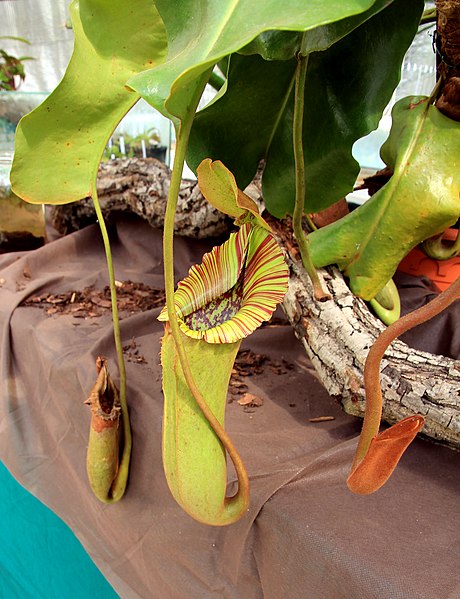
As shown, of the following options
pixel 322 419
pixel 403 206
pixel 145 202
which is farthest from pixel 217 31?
pixel 145 202

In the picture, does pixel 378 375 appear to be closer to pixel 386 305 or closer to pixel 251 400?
pixel 251 400

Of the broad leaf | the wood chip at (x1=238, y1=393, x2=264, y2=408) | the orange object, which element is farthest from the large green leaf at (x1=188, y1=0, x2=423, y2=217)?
the orange object

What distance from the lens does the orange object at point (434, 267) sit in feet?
2.99

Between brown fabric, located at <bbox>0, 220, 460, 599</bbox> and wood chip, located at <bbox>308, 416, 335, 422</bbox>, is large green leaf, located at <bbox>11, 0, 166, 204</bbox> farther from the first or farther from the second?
wood chip, located at <bbox>308, 416, 335, 422</bbox>

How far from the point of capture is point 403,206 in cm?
58

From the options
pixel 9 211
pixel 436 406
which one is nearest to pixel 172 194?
pixel 436 406

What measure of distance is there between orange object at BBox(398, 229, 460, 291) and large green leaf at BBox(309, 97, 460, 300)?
0.29 meters

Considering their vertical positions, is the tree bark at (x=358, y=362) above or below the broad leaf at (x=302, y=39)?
below

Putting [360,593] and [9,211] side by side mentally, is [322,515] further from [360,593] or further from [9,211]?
[9,211]

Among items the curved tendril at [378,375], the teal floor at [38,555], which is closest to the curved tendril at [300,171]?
the curved tendril at [378,375]

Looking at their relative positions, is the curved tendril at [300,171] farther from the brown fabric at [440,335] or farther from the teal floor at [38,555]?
the teal floor at [38,555]

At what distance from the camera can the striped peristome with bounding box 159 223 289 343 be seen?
1.36ft

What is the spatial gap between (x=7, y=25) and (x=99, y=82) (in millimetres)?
2730

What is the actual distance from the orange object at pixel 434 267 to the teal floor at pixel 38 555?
0.81 meters
